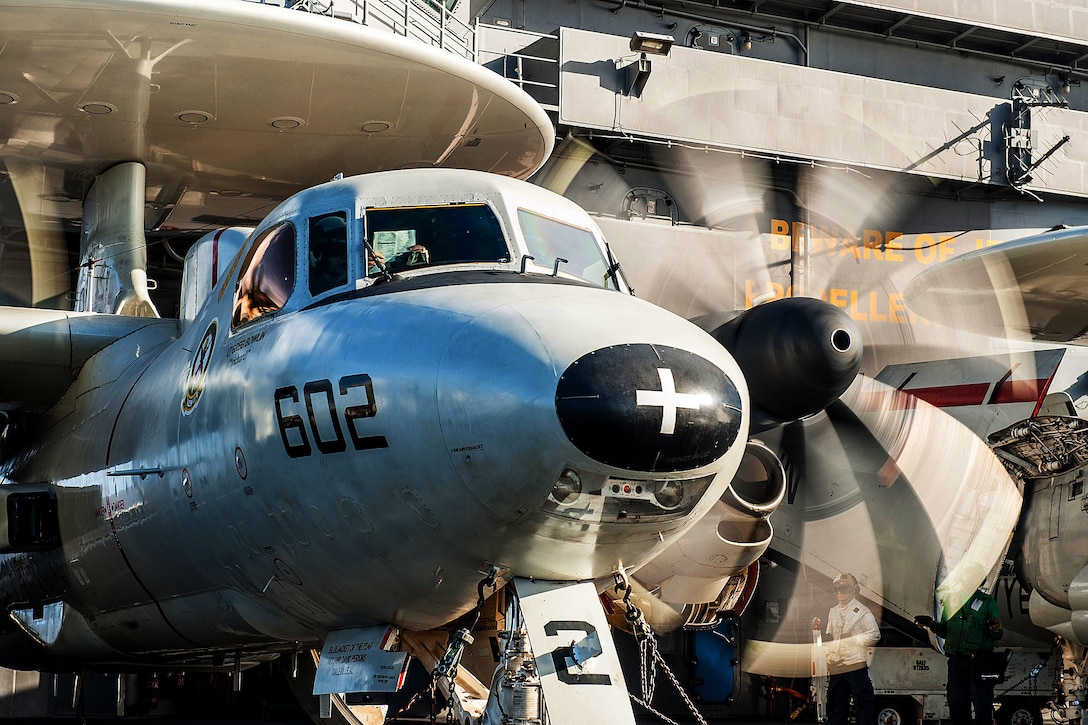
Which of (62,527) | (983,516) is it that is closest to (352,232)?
(62,527)

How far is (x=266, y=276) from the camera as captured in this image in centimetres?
659

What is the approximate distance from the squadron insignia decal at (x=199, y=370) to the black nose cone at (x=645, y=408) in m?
3.12

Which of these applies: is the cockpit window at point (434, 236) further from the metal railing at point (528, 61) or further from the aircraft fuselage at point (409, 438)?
the metal railing at point (528, 61)

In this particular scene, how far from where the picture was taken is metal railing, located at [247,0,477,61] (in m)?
12.9

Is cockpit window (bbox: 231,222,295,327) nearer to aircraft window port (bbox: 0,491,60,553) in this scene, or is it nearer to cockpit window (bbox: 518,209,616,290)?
cockpit window (bbox: 518,209,616,290)

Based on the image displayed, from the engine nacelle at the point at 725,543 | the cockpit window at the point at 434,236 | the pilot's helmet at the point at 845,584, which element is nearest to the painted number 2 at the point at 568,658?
the cockpit window at the point at 434,236

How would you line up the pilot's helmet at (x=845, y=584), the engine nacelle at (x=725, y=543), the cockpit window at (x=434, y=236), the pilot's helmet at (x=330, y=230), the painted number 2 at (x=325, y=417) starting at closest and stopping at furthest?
the painted number 2 at (x=325, y=417) → the cockpit window at (x=434, y=236) → the pilot's helmet at (x=330, y=230) → the engine nacelle at (x=725, y=543) → the pilot's helmet at (x=845, y=584)

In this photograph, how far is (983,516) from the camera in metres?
15.2

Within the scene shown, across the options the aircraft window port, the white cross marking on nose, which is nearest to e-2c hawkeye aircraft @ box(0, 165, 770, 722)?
the white cross marking on nose

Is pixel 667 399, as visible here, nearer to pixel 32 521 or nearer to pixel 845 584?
pixel 32 521

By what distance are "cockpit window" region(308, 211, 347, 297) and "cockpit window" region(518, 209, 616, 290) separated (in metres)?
0.99

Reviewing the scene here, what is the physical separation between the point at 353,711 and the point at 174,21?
6900 mm

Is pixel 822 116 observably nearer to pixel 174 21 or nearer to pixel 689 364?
pixel 174 21

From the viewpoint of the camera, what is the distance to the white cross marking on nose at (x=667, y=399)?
463 cm
